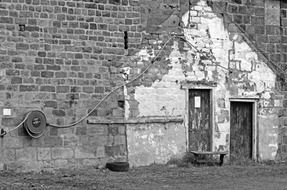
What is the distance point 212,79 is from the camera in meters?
16.4

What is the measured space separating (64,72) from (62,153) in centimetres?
188

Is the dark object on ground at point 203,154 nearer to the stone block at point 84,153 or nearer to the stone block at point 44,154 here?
the stone block at point 84,153

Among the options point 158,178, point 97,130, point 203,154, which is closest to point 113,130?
point 97,130

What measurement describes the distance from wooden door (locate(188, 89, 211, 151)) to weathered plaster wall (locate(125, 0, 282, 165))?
0.61 ft

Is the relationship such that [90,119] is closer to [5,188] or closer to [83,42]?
[83,42]

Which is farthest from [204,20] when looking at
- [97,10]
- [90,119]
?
[90,119]

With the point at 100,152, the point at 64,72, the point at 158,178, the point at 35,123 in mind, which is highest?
the point at 64,72

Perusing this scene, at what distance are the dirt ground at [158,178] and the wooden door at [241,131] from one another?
1124 mm

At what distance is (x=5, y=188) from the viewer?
37.9 ft

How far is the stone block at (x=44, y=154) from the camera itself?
14.1 metres

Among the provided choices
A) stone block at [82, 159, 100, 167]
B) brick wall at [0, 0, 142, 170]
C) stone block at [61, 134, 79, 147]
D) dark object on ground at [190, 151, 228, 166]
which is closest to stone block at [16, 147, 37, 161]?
brick wall at [0, 0, 142, 170]

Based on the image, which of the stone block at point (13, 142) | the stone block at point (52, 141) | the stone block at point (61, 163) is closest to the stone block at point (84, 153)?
the stone block at point (61, 163)

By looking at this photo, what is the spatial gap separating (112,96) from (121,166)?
1.74 metres

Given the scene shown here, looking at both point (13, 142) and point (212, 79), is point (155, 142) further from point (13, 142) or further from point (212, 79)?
point (13, 142)
